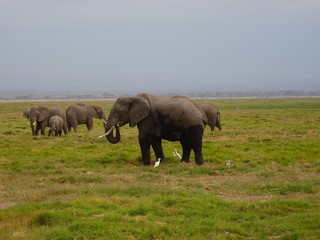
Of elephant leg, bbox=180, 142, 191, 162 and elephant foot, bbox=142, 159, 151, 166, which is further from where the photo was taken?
elephant leg, bbox=180, 142, 191, 162

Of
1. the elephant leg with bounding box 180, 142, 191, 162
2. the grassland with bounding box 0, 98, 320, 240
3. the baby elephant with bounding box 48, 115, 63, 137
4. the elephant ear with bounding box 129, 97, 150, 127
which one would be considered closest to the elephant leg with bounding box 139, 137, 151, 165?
the grassland with bounding box 0, 98, 320, 240

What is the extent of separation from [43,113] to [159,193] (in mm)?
19548

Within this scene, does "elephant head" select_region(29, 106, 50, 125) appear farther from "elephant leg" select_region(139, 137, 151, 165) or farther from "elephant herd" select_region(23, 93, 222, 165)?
"elephant leg" select_region(139, 137, 151, 165)

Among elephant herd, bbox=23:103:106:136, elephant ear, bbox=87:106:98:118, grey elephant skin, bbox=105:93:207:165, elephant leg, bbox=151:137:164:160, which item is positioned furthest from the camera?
elephant ear, bbox=87:106:98:118

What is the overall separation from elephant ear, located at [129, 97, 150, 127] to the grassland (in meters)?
1.67

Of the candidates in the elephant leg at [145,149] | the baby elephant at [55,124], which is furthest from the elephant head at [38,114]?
the elephant leg at [145,149]

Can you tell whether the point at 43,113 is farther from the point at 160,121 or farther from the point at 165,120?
the point at 165,120

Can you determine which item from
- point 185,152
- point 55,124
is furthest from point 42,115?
point 185,152

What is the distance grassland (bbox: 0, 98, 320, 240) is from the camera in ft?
32.1

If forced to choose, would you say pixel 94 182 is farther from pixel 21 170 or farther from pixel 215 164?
pixel 215 164

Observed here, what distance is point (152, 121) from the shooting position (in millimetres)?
18750

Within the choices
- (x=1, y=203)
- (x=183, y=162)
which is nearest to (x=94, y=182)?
(x=1, y=203)

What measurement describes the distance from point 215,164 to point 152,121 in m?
2.77

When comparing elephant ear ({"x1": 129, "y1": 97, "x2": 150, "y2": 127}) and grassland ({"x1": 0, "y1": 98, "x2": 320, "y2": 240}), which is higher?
elephant ear ({"x1": 129, "y1": 97, "x2": 150, "y2": 127})
